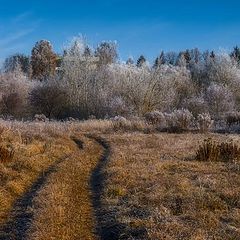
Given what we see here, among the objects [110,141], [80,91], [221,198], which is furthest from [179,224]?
[80,91]

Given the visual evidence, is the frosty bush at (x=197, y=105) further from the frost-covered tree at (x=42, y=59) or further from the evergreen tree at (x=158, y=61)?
the frost-covered tree at (x=42, y=59)

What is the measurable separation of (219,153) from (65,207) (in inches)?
338

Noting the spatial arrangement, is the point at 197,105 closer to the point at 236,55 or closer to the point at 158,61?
the point at 158,61

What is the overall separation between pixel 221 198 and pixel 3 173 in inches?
240

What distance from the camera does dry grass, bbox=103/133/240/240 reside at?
8.92 meters

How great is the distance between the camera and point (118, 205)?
1091cm

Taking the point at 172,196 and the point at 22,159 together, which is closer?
the point at 172,196

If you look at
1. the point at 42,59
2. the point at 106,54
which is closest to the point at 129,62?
the point at 106,54

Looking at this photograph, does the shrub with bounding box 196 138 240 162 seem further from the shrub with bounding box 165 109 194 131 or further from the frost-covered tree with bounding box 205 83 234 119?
the frost-covered tree with bounding box 205 83 234 119

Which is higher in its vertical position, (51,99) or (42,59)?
(42,59)

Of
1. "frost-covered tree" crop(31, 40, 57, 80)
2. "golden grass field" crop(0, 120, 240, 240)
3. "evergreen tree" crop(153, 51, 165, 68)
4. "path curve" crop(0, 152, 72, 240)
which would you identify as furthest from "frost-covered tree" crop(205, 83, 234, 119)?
"frost-covered tree" crop(31, 40, 57, 80)

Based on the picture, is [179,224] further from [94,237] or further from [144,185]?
[144,185]

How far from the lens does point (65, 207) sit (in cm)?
1050

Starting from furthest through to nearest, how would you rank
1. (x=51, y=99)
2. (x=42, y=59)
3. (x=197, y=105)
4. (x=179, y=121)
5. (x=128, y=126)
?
(x=42, y=59)
(x=51, y=99)
(x=197, y=105)
(x=179, y=121)
(x=128, y=126)
